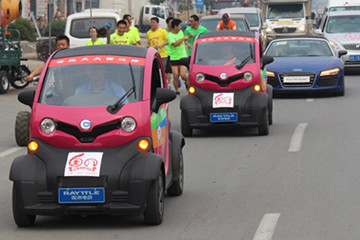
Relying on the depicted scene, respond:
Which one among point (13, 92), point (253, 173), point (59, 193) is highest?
point (59, 193)

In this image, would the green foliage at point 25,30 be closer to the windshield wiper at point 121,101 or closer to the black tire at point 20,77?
the black tire at point 20,77

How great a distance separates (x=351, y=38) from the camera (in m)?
30.2

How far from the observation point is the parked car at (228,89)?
15625mm

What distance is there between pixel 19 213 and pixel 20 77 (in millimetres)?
17498

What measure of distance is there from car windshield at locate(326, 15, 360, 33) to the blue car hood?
9025mm

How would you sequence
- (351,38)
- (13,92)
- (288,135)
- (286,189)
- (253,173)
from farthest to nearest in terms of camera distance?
(351,38), (13,92), (288,135), (253,173), (286,189)

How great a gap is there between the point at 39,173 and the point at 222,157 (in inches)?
211

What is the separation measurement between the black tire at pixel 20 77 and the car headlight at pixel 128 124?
17509 mm

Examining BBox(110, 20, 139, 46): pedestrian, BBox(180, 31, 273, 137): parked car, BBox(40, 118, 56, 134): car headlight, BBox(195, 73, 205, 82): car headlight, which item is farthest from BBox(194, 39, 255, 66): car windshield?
BBox(40, 118, 56, 134): car headlight

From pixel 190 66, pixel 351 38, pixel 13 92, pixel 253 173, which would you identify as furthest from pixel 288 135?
pixel 351 38

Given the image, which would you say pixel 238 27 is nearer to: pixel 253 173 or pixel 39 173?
pixel 253 173

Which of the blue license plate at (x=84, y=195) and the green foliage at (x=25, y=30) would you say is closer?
the blue license plate at (x=84, y=195)

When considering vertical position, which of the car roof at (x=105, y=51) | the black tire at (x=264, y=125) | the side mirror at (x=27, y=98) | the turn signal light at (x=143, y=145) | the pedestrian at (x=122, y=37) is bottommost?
the black tire at (x=264, y=125)

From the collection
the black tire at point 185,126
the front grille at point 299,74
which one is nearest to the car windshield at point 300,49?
the front grille at point 299,74
